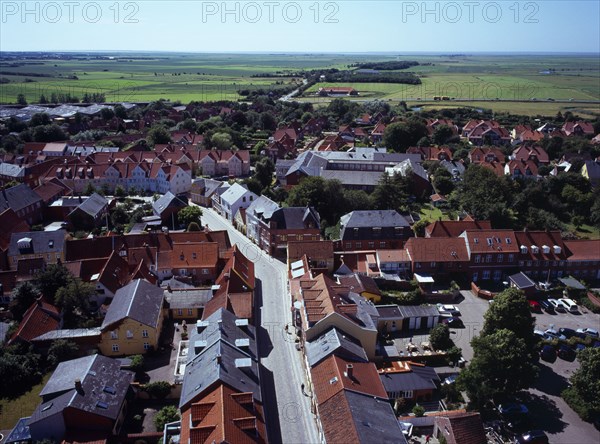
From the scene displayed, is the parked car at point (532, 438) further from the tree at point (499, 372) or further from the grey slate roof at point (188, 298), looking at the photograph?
the grey slate roof at point (188, 298)

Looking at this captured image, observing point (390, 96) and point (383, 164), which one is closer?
point (383, 164)

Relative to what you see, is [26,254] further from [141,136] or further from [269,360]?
[141,136]

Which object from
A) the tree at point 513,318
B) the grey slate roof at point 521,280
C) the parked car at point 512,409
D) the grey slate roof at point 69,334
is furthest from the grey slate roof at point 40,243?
the grey slate roof at point 521,280

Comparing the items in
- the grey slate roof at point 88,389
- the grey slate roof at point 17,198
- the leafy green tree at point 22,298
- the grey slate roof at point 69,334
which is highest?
the grey slate roof at point 17,198

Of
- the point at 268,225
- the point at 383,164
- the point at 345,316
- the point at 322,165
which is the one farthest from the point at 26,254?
the point at 383,164

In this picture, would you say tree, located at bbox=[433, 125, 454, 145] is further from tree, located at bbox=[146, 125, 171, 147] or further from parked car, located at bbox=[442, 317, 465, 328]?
parked car, located at bbox=[442, 317, 465, 328]

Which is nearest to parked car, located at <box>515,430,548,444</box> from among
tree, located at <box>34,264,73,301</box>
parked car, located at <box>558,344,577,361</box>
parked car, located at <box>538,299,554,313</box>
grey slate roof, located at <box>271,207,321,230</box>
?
parked car, located at <box>558,344,577,361</box>
